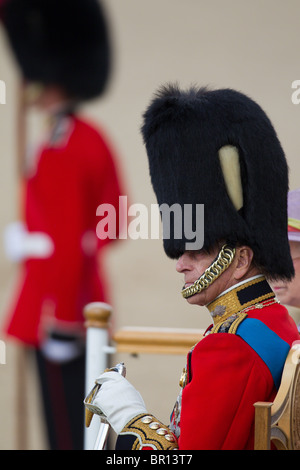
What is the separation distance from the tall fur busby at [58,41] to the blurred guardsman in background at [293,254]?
7.36ft

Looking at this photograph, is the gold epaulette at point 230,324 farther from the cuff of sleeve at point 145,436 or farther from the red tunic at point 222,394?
the cuff of sleeve at point 145,436

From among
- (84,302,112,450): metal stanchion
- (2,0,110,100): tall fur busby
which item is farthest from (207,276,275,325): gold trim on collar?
(2,0,110,100): tall fur busby

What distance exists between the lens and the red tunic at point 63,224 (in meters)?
4.23

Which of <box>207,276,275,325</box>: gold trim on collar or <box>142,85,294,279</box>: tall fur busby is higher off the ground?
<box>142,85,294,279</box>: tall fur busby

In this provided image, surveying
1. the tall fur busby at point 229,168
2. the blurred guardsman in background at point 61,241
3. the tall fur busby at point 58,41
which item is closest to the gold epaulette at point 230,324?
the tall fur busby at point 229,168

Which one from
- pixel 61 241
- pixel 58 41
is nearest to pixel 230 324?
pixel 61 241

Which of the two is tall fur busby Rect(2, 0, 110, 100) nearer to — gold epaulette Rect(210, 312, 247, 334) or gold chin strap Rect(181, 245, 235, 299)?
gold chin strap Rect(181, 245, 235, 299)

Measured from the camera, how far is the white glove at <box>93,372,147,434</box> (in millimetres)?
1904

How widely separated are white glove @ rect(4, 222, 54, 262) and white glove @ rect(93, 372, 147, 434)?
246cm

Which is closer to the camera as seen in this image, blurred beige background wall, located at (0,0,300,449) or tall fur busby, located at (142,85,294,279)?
tall fur busby, located at (142,85,294,279)

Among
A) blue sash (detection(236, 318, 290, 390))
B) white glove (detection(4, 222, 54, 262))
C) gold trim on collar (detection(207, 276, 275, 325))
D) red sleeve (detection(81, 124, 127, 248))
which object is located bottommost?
blue sash (detection(236, 318, 290, 390))

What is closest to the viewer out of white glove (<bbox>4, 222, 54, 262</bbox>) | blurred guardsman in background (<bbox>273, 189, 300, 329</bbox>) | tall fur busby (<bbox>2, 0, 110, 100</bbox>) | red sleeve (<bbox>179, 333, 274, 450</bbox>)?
red sleeve (<bbox>179, 333, 274, 450</bbox>)

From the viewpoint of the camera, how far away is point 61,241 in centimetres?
437
